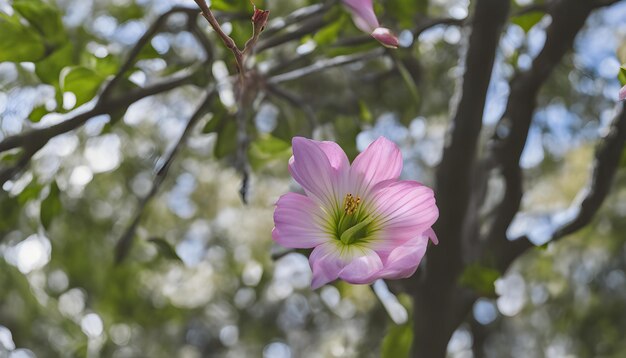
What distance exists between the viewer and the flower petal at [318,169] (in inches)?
11.9

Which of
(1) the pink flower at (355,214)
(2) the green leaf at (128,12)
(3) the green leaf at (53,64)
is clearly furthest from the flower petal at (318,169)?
(2) the green leaf at (128,12)

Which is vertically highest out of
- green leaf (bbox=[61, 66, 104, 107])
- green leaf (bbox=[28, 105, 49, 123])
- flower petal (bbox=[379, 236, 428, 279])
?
flower petal (bbox=[379, 236, 428, 279])

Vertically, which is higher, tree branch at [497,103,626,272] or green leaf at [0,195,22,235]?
green leaf at [0,195,22,235]

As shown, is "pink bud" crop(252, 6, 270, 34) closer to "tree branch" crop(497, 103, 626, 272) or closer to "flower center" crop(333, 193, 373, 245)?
"flower center" crop(333, 193, 373, 245)

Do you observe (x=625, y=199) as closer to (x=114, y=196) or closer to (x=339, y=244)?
(x=114, y=196)

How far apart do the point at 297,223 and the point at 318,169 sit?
0.02 m

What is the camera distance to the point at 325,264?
29cm

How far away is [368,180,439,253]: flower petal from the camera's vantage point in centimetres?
30

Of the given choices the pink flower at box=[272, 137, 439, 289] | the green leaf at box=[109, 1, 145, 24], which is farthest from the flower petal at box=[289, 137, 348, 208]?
the green leaf at box=[109, 1, 145, 24]

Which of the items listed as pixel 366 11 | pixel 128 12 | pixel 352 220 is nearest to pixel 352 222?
pixel 352 220

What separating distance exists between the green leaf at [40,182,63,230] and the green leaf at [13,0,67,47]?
0.14m

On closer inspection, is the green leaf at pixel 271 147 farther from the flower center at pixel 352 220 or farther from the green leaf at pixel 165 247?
the flower center at pixel 352 220

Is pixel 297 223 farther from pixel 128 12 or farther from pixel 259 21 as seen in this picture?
pixel 128 12

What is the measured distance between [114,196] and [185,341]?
41.2 inches
